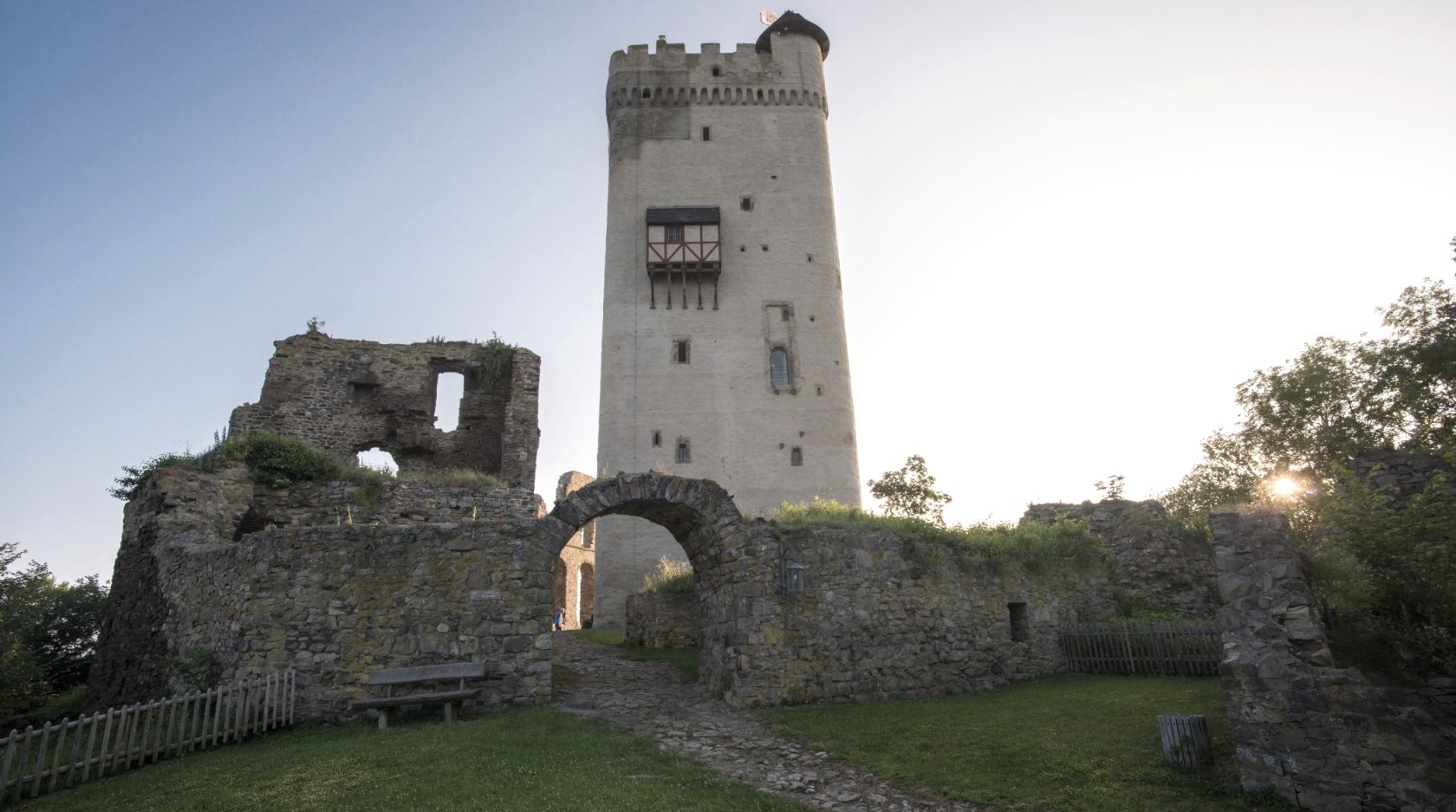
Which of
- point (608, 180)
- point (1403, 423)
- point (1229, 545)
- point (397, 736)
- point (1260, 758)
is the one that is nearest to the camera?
point (1260, 758)

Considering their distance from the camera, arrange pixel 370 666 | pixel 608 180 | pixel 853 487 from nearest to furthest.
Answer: pixel 370 666
pixel 853 487
pixel 608 180

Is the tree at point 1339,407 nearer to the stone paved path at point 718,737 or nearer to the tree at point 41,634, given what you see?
the stone paved path at point 718,737

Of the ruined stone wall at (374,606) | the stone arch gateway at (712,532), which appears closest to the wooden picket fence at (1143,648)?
the stone arch gateway at (712,532)

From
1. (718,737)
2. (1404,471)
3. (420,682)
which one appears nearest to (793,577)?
(718,737)

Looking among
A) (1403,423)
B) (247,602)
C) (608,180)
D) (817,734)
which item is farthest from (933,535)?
(608,180)

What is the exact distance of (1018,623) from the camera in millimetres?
16156

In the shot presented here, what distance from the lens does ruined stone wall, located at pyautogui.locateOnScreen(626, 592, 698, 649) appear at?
18859mm

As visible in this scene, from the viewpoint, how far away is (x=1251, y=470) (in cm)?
3109

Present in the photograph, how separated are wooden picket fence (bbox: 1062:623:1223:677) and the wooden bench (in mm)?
12201

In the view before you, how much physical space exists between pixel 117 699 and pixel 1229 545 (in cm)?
1975

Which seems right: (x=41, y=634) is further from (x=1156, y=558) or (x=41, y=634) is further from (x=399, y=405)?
(x=1156, y=558)

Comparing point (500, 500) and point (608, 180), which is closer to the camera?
point (500, 500)

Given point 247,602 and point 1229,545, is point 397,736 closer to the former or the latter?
point 247,602

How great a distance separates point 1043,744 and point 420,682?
349 inches
